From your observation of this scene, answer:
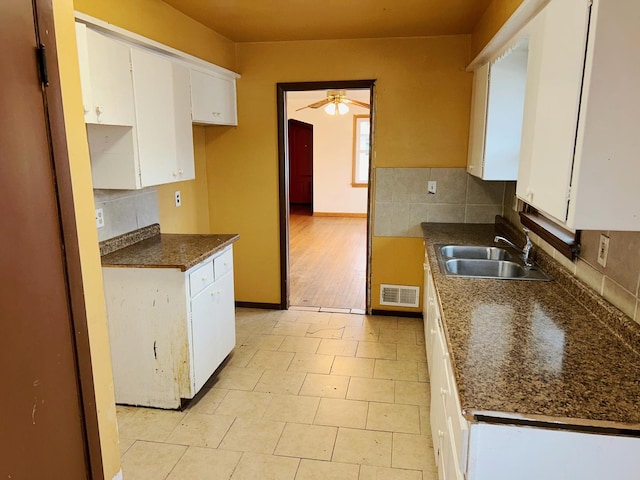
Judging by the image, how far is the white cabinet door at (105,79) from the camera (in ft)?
6.56

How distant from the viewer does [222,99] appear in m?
3.62

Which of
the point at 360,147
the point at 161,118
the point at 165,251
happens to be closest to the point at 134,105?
the point at 161,118

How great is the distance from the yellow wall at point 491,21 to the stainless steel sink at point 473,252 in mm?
1284

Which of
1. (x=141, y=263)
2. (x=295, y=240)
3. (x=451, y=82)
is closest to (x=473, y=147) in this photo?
(x=451, y=82)

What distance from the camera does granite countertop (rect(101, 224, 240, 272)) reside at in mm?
2449

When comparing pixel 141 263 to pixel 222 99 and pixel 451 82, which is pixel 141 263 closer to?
pixel 222 99

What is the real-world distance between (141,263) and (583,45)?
2.19m

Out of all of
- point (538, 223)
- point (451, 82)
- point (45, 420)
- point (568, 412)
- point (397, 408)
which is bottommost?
point (397, 408)

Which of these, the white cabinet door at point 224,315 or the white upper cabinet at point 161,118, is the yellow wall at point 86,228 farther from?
the white cabinet door at point 224,315

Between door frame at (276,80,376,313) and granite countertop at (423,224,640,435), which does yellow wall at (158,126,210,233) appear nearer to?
door frame at (276,80,376,313)

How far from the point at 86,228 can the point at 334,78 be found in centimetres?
267

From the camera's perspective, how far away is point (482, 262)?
274cm

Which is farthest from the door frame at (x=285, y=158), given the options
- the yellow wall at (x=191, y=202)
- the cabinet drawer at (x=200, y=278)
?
the cabinet drawer at (x=200, y=278)

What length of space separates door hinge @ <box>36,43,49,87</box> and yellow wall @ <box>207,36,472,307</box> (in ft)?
8.66
